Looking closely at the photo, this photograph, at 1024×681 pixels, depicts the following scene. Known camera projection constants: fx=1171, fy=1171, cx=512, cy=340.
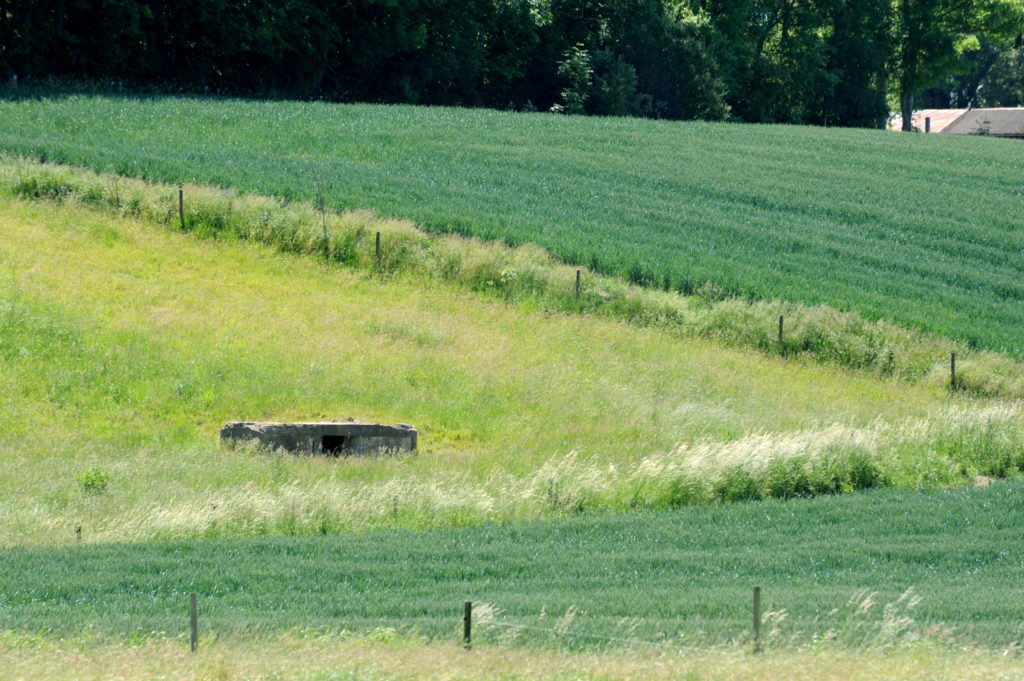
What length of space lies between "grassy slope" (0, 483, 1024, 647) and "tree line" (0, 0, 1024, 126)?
4467 cm

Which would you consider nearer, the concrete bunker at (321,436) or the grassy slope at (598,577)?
the grassy slope at (598,577)

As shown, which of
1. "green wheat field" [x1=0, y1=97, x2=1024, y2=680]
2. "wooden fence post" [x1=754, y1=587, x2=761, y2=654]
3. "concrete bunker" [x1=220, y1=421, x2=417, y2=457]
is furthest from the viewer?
"concrete bunker" [x1=220, y1=421, x2=417, y2=457]

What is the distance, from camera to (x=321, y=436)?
2105 centimetres

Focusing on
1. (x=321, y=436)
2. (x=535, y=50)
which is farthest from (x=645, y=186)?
(x=535, y=50)

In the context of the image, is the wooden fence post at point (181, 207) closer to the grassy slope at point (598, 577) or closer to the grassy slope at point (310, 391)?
the grassy slope at point (310, 391)

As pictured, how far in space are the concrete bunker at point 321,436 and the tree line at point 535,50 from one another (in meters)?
37.7

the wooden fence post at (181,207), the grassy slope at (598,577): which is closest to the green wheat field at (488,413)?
the grassy slope at (598,577)

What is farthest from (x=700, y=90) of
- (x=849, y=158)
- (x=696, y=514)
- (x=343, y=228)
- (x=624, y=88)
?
(x=696, y=514)

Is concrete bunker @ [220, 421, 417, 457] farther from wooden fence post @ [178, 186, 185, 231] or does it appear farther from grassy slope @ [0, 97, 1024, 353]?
wooden fence post @ [178, 186, 185, 231]

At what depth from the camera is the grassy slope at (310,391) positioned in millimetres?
17547

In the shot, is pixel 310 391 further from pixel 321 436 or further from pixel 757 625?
pixel 757 625

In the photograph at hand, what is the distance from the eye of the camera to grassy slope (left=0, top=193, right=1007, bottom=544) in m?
17.5

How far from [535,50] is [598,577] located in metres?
64.8

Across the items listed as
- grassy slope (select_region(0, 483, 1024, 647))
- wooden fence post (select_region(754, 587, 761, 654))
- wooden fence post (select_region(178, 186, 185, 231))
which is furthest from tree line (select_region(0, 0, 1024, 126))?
wooden fence post (select_region(754, 587, 761, 654))
